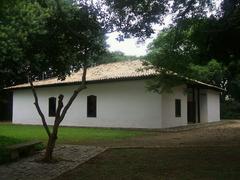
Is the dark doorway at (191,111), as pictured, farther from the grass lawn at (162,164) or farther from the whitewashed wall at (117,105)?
the grass lawn at (162,164)

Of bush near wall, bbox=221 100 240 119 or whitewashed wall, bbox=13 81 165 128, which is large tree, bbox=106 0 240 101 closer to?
whitewashed wall, bbox=13 81 165 128

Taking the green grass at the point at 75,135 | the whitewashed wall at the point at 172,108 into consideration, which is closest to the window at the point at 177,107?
the whitewashed wall at the point at 172,108

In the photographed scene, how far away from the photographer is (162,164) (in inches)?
441

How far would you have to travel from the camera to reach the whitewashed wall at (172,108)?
84.9 feet

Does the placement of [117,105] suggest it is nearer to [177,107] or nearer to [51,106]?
[177,107]

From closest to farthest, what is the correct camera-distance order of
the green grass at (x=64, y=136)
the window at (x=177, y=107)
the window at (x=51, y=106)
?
the green grass at (x=64, y=136), the window at (x=177, y=107), the window at (x=51, y=106)

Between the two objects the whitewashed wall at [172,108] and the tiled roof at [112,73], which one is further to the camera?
the tiled roof at [112,73]

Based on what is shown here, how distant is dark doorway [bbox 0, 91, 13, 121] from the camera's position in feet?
125

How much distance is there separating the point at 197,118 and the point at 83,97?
9.24m

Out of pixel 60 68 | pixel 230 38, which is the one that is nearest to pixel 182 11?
pixel 230 38

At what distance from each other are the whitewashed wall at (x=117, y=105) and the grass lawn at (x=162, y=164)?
11661 millimetres

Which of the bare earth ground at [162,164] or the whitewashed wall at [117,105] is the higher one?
the whitewashed wall at [117,105]

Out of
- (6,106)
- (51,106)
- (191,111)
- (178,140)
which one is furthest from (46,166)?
(6,106)

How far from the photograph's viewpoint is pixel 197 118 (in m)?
32.7
